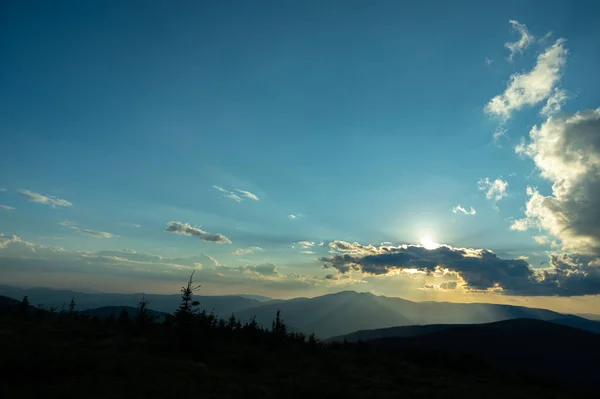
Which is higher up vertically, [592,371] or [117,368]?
[117,368]

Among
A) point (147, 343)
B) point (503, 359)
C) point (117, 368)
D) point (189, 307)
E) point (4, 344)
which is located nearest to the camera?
point (117, 368)

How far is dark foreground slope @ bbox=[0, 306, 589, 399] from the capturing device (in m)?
17.6

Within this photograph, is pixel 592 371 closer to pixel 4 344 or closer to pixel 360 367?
pixel 360 367

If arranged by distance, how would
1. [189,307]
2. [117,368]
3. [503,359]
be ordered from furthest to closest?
[503,359], [189,307], [117,368]

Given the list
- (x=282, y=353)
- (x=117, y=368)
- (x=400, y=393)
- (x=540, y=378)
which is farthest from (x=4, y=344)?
(x=540, y=378)

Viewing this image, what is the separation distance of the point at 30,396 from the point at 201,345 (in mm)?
17242

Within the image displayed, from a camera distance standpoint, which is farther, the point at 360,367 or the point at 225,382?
the point at 360,367

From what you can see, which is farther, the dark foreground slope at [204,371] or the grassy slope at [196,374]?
the dark foreground slope at [204,371]

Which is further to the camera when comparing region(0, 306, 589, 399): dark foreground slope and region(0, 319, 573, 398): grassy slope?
region(0, 306, 589, 399): dark foreground slope

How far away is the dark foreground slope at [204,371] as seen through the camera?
17.6 meters

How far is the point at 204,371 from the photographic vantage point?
23078 millimetres

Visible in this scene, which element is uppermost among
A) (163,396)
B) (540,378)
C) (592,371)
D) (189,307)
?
(189,307)

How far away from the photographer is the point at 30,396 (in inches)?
571

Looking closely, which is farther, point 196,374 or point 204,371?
point 204,371
